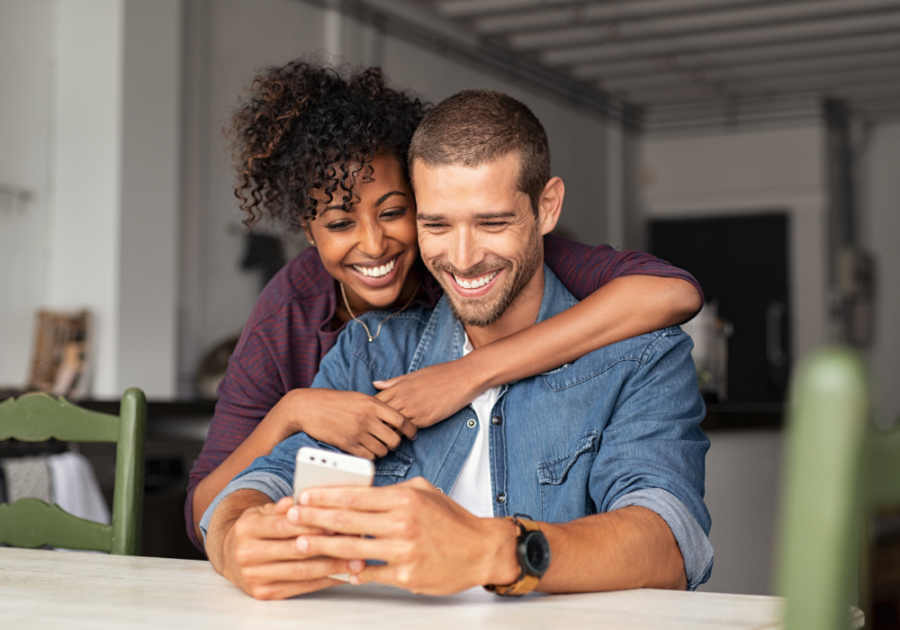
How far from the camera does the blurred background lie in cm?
388

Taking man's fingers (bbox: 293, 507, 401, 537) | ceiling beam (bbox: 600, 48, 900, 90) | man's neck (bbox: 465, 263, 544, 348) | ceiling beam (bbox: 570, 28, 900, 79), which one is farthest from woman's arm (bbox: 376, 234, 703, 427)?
ceiling beam (bbox: 600, 48, 900, 90)

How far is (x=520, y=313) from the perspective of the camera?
166 centimetres

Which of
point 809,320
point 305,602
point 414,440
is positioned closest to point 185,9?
point 414,440

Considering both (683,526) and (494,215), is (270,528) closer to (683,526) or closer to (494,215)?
(683,526)

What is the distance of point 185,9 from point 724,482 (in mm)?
3193

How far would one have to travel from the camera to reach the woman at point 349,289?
148 cm

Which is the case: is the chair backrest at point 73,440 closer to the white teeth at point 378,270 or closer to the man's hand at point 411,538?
the white teeth at point 378,270

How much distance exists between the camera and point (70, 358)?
3889 millimetres

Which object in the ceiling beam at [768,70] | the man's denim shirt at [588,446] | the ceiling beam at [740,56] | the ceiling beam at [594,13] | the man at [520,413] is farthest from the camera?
the ceiling beam at [768,70]

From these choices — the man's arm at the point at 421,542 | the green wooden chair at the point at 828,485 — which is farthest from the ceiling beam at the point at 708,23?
the green wooden chair at the point at 828,485

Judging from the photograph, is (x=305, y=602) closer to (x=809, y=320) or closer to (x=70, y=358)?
(x=70, y=358)

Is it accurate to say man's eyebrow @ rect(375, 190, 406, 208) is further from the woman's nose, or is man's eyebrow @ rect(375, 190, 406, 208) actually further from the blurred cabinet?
the blurred cabinet

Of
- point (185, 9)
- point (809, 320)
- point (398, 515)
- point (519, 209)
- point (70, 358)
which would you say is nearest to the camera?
point (398, 515)

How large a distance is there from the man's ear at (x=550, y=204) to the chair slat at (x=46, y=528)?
34.4 inches
